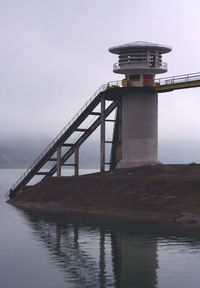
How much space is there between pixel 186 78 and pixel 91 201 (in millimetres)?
23967

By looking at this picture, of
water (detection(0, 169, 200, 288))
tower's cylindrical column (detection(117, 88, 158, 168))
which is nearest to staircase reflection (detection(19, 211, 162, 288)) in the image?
water (detection(0, 169, 200, 288))

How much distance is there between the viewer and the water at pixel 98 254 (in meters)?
43.1

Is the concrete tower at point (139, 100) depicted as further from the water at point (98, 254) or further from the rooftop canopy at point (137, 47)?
the water at point (98, 254)

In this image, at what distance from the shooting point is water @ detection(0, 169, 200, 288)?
141 ft

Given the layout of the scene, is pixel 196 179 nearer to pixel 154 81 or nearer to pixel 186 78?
pixel 186 78

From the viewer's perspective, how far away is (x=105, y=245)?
57.2 meters

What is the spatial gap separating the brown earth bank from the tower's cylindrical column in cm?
424

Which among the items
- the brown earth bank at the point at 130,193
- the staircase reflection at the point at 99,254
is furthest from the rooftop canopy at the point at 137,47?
the staircase reflection at the point at 99,254

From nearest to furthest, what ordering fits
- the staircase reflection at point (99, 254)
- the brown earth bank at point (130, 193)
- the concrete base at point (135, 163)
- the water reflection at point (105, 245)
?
the staircase reflection at point (99, 254)
the water reflection at point (105, 245)
the brown earth bank at point (130, 193)
the concrete base at point (135, 163)

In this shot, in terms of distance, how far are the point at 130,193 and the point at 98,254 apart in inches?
1283

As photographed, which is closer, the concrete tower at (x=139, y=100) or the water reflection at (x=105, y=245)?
the water reflection at (x=105, y=245)

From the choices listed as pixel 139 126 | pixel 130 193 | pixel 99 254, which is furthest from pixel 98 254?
pixel 139 126

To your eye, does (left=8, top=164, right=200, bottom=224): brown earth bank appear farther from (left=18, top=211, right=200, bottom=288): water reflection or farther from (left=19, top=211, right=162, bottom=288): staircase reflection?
(left=19, top=211, right=162, bottom=288): staircase reflection

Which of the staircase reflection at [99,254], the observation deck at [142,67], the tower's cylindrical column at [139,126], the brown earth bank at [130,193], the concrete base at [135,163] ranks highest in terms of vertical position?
the observation deck at [142,67]
